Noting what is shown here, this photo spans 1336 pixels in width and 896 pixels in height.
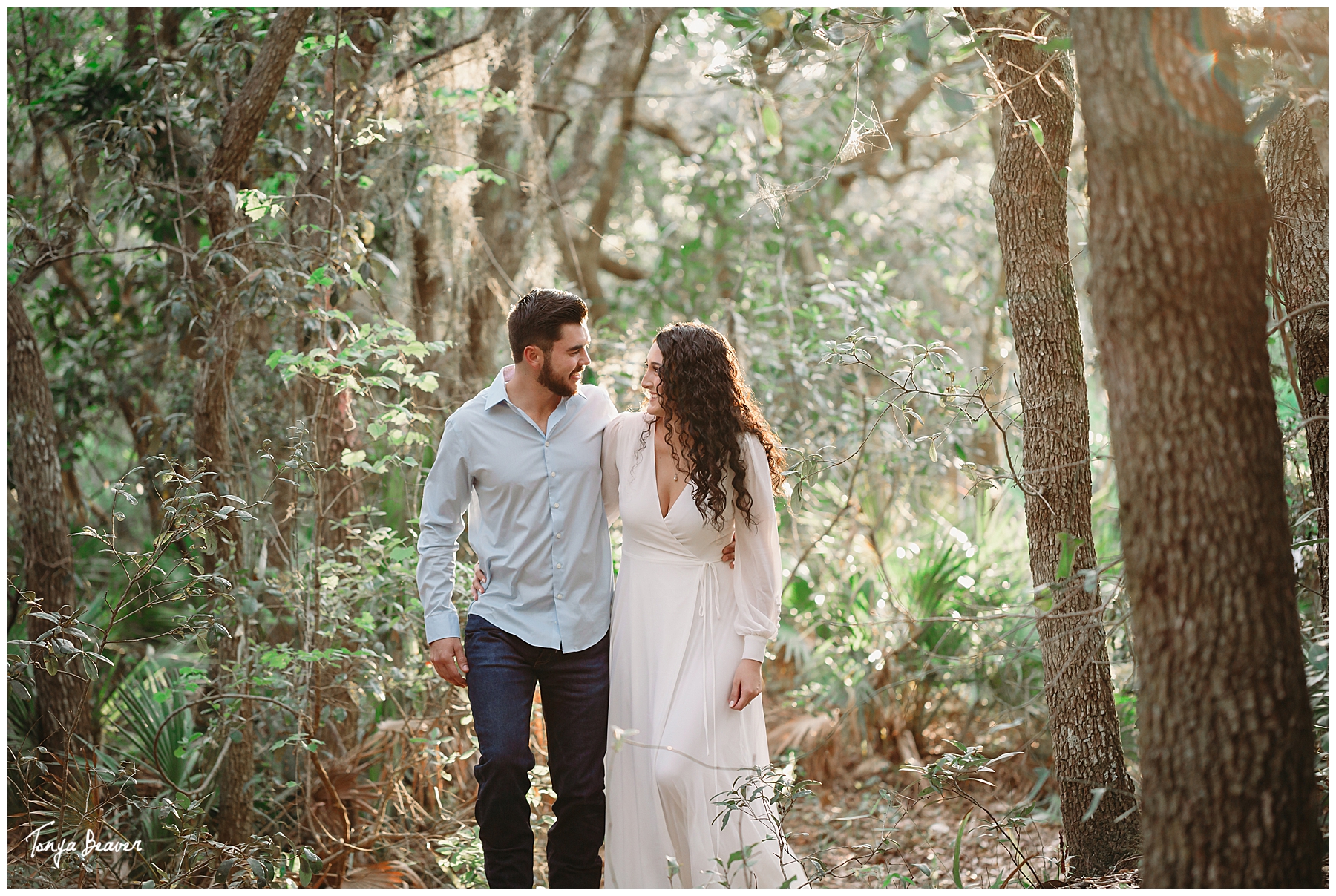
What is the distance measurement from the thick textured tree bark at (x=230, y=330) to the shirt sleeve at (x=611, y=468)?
1.63 m

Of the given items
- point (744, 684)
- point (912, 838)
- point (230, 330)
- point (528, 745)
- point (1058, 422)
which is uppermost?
point (230, 330)

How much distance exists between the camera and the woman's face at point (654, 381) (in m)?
3.07

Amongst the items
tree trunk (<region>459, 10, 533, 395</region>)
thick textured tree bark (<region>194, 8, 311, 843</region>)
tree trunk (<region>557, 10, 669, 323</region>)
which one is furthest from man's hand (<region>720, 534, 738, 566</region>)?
tree trunk (<region>557, 10, 669, 323</region>)

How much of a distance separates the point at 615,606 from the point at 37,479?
280 centimetres

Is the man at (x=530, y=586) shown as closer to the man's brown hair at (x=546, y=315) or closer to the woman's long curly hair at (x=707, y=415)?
the man's brown hair at (x=546, y=315)

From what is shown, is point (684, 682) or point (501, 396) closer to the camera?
point (684, 682)

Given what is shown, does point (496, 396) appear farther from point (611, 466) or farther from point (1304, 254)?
point (1304, 254)

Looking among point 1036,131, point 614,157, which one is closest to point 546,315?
point 1036,131

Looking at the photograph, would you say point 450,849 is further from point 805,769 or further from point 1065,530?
point 1065,530

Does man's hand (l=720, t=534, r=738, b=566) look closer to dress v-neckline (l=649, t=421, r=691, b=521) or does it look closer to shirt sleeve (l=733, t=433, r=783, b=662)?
shirt sleeve (l=733, t=433, r=783, b=662)

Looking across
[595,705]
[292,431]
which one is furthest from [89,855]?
[595,705]

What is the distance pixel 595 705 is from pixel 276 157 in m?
3.09

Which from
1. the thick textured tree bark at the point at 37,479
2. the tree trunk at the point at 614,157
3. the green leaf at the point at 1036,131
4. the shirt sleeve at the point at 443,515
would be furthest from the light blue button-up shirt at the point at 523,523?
the tree trunk at the point at 614,157

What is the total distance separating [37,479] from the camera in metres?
4.30
